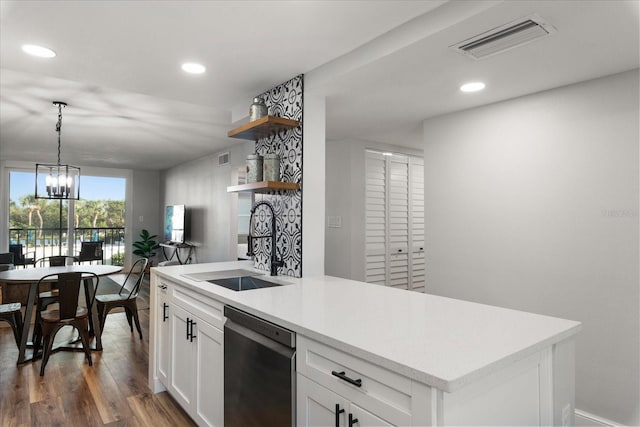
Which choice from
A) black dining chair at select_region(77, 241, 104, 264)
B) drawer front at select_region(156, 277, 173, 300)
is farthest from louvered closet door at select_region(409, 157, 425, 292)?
black dining chair at select_region(77, 241, 104, 264)

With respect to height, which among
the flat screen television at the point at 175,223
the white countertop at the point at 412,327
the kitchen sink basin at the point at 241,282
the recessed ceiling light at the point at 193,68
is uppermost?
the recessed ceiling light at the point at 193,68

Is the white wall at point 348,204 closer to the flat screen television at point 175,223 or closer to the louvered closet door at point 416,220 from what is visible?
the louvered closet door at point 416,220

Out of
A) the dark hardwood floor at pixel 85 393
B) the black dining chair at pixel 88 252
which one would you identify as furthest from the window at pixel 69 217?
the dark hardwood floor at pixel 85 393

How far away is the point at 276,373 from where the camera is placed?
1.53m

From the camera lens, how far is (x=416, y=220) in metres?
4.90

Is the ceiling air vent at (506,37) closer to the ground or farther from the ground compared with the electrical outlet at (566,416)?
farther from the ground

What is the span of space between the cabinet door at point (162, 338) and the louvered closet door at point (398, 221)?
8.99 ft

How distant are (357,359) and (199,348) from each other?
127 centimetres

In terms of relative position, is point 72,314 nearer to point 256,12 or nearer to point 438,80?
point 256,12

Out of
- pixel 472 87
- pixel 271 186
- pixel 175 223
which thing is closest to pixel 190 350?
pixel 271 186

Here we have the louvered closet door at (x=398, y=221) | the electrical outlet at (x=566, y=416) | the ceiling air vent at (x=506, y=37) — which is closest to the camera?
the electrical outlet at (x=566, y=416)

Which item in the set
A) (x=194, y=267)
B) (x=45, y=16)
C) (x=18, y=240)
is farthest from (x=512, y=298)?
(x=18, y=240)

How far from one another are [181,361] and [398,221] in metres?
3.10

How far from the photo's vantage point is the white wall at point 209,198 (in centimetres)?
600
